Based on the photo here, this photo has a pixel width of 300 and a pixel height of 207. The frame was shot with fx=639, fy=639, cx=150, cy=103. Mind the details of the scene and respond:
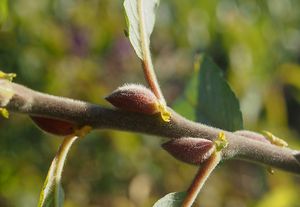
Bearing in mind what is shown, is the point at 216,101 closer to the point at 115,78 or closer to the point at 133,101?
the point at 133,101

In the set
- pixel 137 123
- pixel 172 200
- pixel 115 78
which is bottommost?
pixel 115 78

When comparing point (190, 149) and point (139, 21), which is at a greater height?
point (139, 21)

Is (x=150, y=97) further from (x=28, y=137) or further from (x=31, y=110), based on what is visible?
(x=28, y=137)

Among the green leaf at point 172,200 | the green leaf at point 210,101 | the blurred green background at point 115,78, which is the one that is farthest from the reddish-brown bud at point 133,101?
the blurred green background at point 115,78

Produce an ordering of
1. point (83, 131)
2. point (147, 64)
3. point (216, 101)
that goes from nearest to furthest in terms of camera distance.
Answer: point (83, 131), point (147, 64), point (216, 101)

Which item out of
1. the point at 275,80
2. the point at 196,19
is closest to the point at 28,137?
the point at 196,19

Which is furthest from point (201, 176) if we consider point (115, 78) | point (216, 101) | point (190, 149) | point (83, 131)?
point (115, 78)
